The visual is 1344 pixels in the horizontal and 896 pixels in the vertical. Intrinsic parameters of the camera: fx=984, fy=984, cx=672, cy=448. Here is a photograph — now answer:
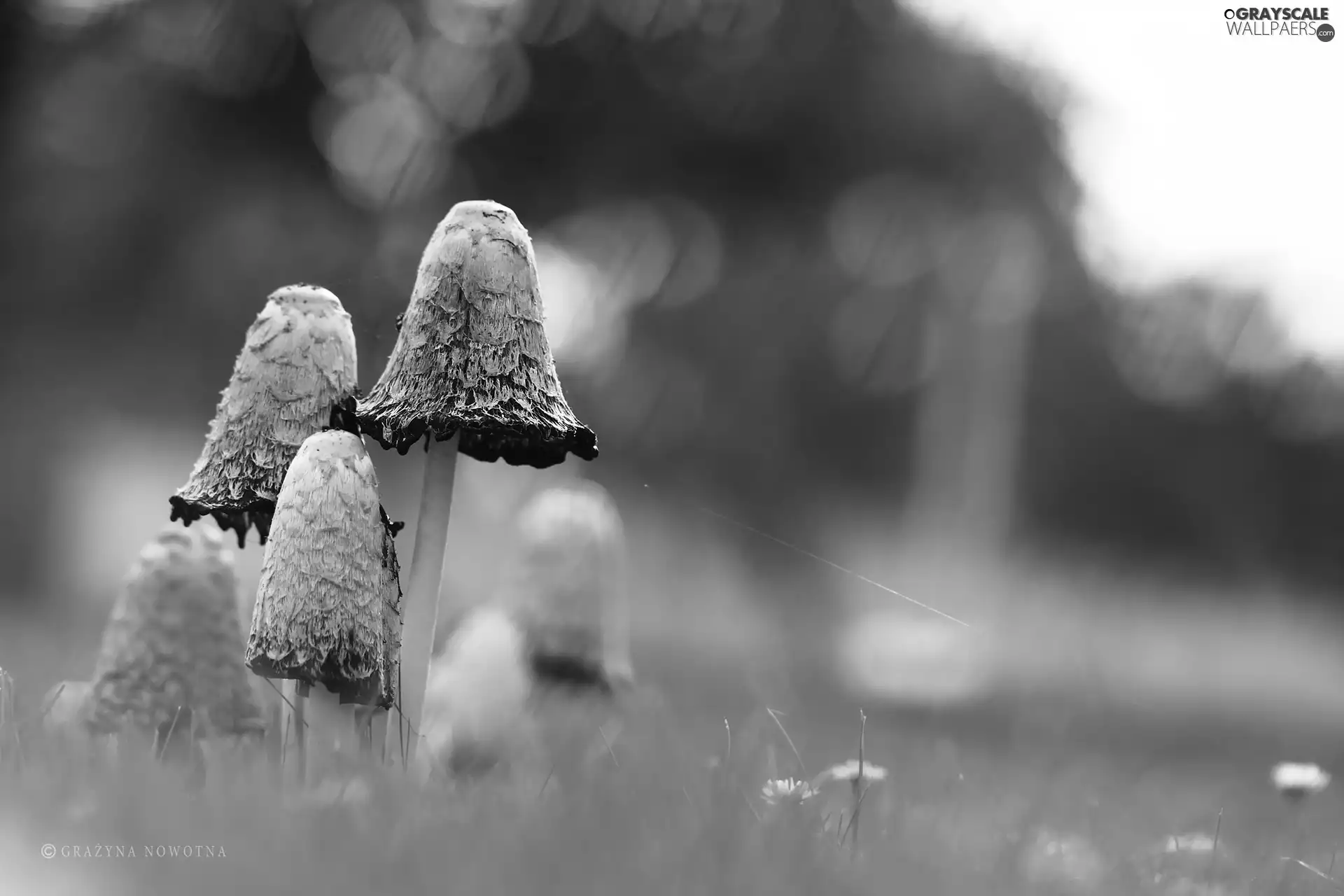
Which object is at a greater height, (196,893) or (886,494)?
(886,494)

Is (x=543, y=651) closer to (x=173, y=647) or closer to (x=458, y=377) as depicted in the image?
(x=173, y=647)

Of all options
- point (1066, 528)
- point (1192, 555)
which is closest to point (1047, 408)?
point (1066, 528)

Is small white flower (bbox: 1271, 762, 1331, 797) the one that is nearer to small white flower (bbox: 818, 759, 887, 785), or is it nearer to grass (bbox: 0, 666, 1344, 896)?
grass (bbox: 0, 666, 1344, 896)

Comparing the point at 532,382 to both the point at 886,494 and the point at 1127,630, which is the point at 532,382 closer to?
the point at 1127,630

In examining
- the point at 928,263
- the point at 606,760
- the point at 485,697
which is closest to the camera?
the point at 606,760

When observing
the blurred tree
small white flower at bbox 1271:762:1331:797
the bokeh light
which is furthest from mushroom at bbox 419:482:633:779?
the bokeh light
